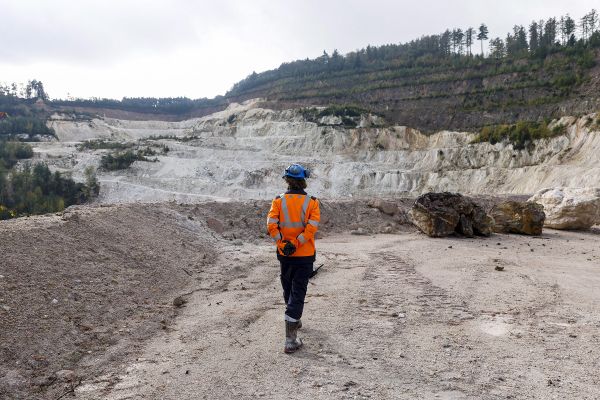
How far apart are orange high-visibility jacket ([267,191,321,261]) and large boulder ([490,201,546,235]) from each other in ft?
34.6

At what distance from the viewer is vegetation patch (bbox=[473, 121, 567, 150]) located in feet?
103

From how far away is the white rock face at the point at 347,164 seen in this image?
29.4 meters

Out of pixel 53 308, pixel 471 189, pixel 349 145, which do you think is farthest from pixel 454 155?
pixel 53 308

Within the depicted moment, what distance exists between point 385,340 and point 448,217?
8120 millimetres

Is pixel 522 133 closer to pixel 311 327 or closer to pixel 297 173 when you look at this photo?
pixel 311 327

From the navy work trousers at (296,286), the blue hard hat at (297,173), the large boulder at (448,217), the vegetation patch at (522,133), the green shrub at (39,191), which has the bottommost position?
the green shrub at (39,191)

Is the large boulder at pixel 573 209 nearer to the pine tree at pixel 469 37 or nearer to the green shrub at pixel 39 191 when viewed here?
the green shrub at pixel 39 191

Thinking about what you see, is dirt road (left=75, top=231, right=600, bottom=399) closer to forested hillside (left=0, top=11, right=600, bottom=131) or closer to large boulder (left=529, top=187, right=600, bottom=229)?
large boulder (left=529, top=187, right=600, bottom=229)

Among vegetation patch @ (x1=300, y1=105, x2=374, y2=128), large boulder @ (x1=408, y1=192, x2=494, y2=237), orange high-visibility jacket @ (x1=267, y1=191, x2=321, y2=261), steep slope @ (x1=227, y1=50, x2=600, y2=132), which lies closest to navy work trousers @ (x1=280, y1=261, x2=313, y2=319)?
orange high-visibility jacket @ (x1=267, y1=191, x2=321, y2=261)

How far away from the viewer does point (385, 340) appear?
14.9ft

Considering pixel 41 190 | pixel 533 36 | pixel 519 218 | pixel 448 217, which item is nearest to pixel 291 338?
pixel 448 217

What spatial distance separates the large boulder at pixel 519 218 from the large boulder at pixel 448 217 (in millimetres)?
1099

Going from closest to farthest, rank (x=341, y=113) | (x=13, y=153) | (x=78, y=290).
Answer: (x=78, y=290) < (x=13, y=153) < (x=341, y=113)

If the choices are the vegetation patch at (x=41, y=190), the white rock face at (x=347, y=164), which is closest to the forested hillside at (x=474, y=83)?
the white rock face at (x=347, y=164)
